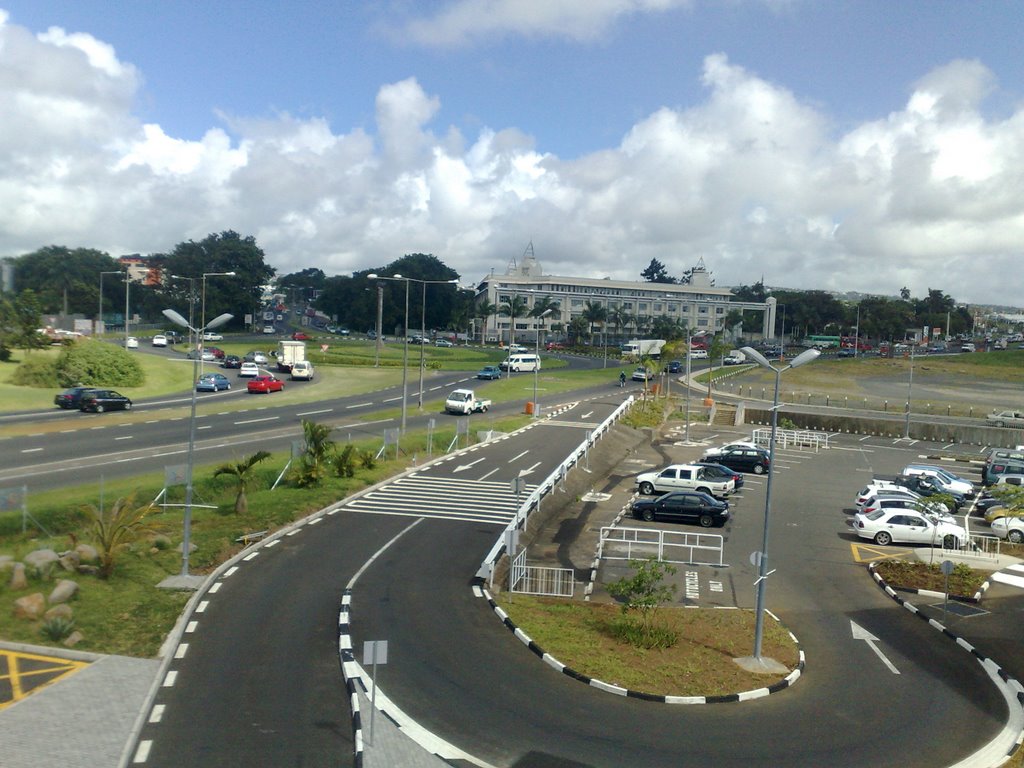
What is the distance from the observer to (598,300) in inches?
6407

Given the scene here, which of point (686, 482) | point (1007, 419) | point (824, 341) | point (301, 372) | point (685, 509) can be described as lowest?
point (685, 509)

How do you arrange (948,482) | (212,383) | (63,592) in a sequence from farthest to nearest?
(212,383)
(948,482)
(63,592)

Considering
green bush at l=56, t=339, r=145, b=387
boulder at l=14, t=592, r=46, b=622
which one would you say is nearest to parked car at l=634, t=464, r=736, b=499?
boulder at l=14, t=592, r=46, b=622

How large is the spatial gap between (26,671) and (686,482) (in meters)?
26.5

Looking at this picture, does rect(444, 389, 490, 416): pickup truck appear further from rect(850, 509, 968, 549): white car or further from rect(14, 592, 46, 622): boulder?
rect(14, 592, 46, 622): boulder

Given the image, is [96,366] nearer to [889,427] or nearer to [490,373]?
[490,373]

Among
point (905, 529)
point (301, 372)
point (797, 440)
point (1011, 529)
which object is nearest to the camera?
point (905, 529)

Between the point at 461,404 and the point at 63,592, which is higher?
the point at 461,404

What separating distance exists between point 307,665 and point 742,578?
14.1m

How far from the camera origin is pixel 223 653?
16.2 m

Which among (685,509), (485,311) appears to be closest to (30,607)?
(685,509)

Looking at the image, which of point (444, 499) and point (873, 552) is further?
point (444, 499)

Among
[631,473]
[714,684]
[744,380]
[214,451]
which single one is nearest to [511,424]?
[631,473]

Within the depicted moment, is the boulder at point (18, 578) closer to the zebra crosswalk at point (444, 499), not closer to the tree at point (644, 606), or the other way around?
the zebra crosswalk at point (444, 499)
